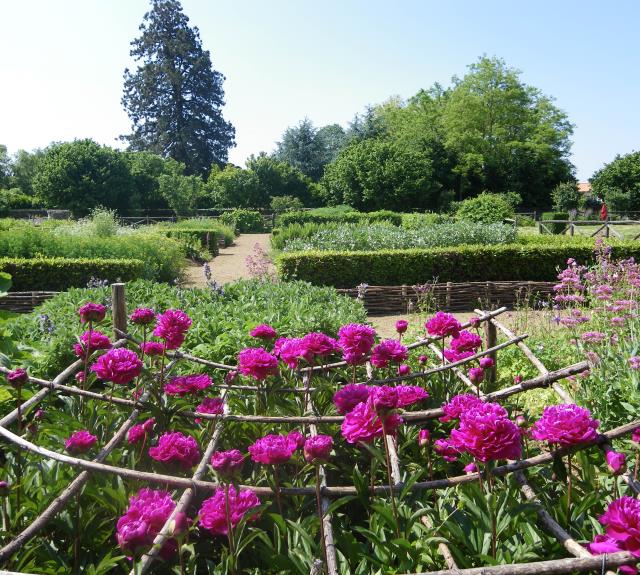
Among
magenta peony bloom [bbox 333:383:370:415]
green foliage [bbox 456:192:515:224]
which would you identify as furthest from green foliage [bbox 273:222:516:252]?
magenta peony bloom [bbox 333:383:370:415]

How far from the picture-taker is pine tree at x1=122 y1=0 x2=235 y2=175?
168 ft

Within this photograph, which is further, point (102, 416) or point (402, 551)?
point (102, 416)

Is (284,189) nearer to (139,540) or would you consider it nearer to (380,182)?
(380,182)

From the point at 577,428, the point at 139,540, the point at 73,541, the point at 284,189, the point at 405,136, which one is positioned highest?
the point at 405,136

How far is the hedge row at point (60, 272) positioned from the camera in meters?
10.8

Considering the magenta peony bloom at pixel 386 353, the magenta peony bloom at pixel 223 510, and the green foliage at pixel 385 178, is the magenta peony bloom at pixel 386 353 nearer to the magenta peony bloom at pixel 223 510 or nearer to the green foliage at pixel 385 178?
the magenta peony bloom at pixel 223 510

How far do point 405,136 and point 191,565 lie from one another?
4281 centimetres

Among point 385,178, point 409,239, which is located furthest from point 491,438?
point 385,178

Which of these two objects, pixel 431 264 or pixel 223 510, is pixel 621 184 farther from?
pixel 223 510

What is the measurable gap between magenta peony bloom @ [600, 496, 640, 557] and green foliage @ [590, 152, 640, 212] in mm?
43298

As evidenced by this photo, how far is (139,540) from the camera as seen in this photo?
1269 millimetres

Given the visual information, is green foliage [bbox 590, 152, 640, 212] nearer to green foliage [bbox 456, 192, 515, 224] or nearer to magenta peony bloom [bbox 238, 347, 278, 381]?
green foliage [bbox 456, 192, 515, 224]

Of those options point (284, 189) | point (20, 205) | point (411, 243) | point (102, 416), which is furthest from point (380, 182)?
point (102, 416)

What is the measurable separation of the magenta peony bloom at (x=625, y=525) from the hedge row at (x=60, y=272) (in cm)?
1062
